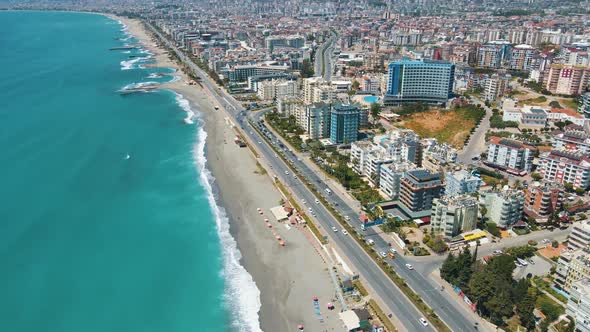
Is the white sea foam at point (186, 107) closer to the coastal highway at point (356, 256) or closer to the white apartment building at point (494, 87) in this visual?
the coastal highway at point (356, 256)

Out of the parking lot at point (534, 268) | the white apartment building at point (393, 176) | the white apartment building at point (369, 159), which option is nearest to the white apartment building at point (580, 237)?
the parking lot at point (534, 268)

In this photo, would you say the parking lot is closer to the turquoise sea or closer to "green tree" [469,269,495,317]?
"green tree" [469,269,495,317]

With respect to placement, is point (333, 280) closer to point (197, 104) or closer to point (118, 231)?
point (118, 231)

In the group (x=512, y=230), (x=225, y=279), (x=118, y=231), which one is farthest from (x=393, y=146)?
(x=118, y=231)

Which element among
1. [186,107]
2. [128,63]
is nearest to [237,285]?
[186,107]

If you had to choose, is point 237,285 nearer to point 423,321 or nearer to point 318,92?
point 423,321
